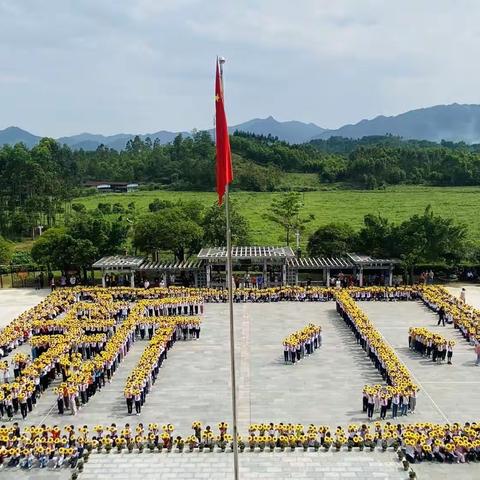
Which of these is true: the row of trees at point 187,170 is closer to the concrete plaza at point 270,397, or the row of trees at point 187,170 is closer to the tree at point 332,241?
the tree at point 332,241

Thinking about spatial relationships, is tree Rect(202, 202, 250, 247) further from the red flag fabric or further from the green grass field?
the red flag fabric

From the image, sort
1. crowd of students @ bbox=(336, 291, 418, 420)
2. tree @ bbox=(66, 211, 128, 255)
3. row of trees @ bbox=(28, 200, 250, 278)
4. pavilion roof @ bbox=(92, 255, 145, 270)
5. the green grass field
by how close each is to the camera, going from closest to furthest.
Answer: crowd of students @ bbox=(336, 291, 418, 420), pavilion roof @ bbox=(92, 255, 145, 270), row of trees @ bbox=(28, 200, 250, 278), tree @ bbox=(66, 211, 128, 255), the green grass field

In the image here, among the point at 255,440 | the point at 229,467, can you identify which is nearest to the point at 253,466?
the point at 229,467

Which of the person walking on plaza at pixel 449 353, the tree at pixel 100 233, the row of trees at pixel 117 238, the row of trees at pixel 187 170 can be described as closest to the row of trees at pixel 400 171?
the row of trees at pixel 187 170

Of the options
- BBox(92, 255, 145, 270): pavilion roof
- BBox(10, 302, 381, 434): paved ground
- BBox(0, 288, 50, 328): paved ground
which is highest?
BBox(92, 255, 145, 270): pavilion roof

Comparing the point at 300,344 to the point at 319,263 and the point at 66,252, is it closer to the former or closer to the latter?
the point at 319,263

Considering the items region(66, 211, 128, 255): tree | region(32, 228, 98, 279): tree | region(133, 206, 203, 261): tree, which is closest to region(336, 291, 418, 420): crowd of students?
region(133, 206, 203, 261): tree
